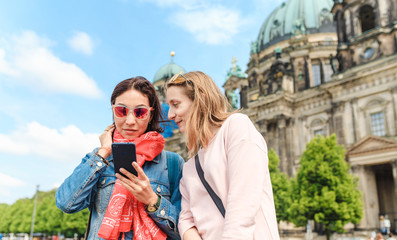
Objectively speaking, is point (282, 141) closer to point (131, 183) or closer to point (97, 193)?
point (97, 193)

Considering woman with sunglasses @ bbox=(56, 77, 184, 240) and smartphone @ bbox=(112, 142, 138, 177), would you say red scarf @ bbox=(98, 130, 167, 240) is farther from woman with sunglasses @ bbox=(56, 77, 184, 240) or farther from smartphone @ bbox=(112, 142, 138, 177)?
smartphone @ bbox=(112, 142, 138, 177)

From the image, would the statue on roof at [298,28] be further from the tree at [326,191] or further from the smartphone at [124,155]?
the smartphone at [124,155]

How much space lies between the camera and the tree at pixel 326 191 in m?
24.0

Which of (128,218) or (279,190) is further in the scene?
(279,190)

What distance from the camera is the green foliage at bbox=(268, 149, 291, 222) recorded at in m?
29.1

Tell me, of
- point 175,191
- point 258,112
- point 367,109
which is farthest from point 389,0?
point 175,191

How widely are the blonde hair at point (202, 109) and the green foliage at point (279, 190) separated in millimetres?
27466

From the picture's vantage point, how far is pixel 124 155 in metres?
2.26

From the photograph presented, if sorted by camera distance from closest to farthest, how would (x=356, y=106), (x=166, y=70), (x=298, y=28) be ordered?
(x=356, y=106) → (x=298, y=28) → (x=166, y=70)

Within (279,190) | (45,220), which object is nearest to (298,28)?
(279,190)

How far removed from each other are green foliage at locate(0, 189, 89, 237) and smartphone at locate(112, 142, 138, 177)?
155ft

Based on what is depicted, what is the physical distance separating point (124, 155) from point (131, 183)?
0.72 ft

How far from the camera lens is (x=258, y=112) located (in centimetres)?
3681

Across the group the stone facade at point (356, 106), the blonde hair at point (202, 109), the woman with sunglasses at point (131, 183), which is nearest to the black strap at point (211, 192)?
the blonde hair at point (202, 109)
